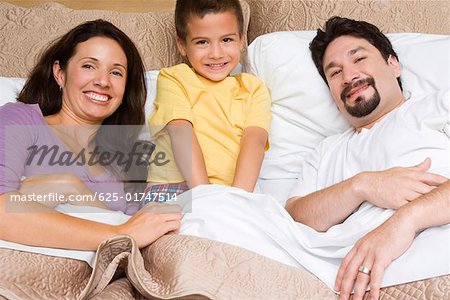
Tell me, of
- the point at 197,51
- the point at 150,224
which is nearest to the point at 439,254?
the point at 150,224

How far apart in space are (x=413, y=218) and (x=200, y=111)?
73cm

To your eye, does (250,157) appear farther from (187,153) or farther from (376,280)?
(376,280)

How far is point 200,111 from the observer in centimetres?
186

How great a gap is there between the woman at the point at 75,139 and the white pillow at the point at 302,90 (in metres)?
0.39

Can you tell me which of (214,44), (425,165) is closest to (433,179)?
(425,165)

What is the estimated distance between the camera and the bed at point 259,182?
4.07ft

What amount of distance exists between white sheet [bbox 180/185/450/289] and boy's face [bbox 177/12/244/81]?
0.50 meters

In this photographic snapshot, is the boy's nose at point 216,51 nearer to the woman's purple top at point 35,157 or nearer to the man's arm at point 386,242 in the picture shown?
the woman's purple top at point 35,157

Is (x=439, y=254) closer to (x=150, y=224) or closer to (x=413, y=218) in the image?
(x=413, y=218)

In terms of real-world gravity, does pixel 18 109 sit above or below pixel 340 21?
below

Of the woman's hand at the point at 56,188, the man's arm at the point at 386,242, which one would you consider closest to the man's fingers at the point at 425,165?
the man's arm at the point at 386,242

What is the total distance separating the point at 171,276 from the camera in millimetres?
1236

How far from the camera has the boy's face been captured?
6.07 ft

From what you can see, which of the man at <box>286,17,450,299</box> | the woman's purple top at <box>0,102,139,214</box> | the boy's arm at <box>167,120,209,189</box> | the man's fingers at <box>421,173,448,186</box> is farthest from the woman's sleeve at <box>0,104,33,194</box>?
the man's fingers at <box>421,173,448,186</box>
